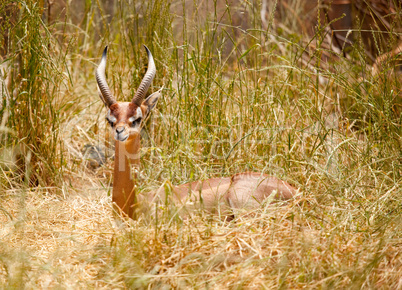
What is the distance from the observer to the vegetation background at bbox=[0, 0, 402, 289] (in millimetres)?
2480

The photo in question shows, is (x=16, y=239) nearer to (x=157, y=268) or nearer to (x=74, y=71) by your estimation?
(x=157, y=268)

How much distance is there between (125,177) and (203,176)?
0.51 metres

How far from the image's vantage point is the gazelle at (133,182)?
3.23 m

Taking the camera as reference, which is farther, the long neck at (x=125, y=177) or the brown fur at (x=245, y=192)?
the long neck at (x=125, y=177)

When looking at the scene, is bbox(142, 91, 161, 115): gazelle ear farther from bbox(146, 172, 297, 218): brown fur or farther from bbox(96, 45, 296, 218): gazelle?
bbox(146, 172, 297, 218): brown fur

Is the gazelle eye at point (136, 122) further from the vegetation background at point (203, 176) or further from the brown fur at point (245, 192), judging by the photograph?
the brown fur at point (245, 192)

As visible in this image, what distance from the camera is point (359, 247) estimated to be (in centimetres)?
256

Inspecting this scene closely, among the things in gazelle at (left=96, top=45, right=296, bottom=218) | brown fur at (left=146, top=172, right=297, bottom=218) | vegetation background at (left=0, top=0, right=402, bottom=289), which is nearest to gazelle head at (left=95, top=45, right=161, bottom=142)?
gazelle at (left=96, top=45, right=296, bottom=218)

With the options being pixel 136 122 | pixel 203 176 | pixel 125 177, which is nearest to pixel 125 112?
pixel 136 122

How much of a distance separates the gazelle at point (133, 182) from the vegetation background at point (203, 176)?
14 cm

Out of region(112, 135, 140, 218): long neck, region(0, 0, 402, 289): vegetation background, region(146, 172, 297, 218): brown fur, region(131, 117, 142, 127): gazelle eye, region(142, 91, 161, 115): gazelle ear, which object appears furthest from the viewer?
region(142, 91, 161, 115): gazelle ear

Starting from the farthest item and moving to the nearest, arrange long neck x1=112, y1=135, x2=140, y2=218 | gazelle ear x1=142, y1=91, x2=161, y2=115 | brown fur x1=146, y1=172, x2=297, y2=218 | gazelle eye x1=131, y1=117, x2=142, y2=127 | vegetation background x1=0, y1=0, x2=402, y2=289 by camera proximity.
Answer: gazelle ear x1=142, y1=91, x2=161, y2=115 → gazelle eye x1=131, y1=117, x2=142, y2=127 → long neck x1=112, y1=135, x2=140, y2=218 → brown fur x1=146, y1=172, x2=297, y2=218 → vegetation background x1=0, y1=0, x2=402, y2=289

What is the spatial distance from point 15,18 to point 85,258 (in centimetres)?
242

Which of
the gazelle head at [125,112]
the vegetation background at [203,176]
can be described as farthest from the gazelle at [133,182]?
the vegetation background at [203,176]
